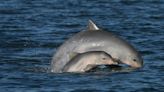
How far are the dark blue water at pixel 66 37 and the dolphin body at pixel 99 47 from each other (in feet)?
1.15

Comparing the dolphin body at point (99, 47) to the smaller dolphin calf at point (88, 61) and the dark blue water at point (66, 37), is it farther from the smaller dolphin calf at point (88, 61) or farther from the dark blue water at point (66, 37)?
the smaller dolphin calf at point (88, 61)

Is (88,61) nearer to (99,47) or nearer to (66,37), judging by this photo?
(99,47)

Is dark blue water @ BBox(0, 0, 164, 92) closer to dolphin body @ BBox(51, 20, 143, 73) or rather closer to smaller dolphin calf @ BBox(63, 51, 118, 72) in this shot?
smaller dolphin calf @ BBox(63, 51, 118, 72)

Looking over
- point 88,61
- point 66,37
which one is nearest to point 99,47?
point 88,61

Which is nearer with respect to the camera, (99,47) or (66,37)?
(99,47)

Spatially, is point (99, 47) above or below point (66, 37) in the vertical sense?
above

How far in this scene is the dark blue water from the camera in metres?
20.7

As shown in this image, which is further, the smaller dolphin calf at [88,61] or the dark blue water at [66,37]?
the smaller dolphin calf at [88,61]

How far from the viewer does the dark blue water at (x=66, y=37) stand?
20.7 m

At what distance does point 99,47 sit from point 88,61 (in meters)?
1.05

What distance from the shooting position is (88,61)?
844 inches

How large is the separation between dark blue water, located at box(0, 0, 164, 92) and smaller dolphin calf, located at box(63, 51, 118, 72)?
21cm

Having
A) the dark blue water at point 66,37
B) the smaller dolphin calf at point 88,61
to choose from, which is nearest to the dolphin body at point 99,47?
the dark blue water at point 66,37

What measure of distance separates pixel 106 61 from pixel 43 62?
10.3 feet
